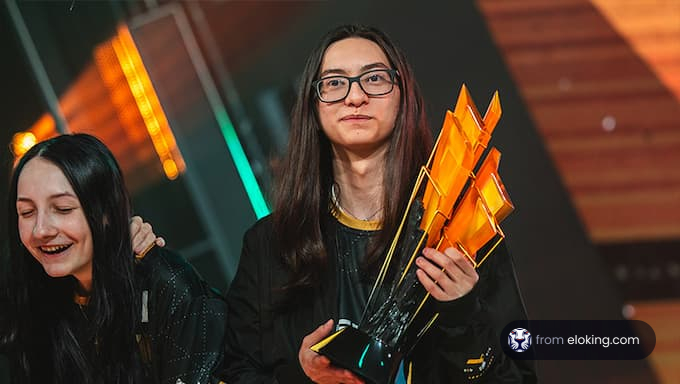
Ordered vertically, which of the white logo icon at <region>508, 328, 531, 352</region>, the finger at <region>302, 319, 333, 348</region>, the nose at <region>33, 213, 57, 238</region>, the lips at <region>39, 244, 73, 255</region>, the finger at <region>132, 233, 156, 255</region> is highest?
the nose at <region>33, 213, 57, 238</region>

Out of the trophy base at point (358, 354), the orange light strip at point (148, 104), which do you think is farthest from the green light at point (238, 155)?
the trophy base at point (358, 354)

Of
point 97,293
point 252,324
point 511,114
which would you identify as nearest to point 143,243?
point 97,293

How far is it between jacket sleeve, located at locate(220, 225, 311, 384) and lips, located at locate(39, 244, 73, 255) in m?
0.36

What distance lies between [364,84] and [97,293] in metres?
0.70

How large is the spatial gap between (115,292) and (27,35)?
946mm

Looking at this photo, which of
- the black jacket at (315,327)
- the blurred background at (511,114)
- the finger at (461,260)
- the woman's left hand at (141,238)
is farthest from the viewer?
the blurred background at (511,114)

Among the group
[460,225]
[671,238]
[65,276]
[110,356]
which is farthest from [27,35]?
[671,238]

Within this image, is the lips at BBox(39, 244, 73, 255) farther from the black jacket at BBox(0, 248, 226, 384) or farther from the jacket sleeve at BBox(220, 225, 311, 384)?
the jacket sleeve at BBox(220, 225, 311, 384)

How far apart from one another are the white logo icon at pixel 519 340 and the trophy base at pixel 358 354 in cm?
38

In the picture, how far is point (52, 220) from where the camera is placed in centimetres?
196

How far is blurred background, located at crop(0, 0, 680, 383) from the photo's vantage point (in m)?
2.72

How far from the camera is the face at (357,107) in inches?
75.3

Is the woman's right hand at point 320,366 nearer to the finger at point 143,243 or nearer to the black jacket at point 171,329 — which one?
the black jacket at point 171,329

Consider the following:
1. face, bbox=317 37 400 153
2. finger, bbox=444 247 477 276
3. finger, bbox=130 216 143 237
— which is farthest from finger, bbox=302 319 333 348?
finger, bbox=130 216 143 237
